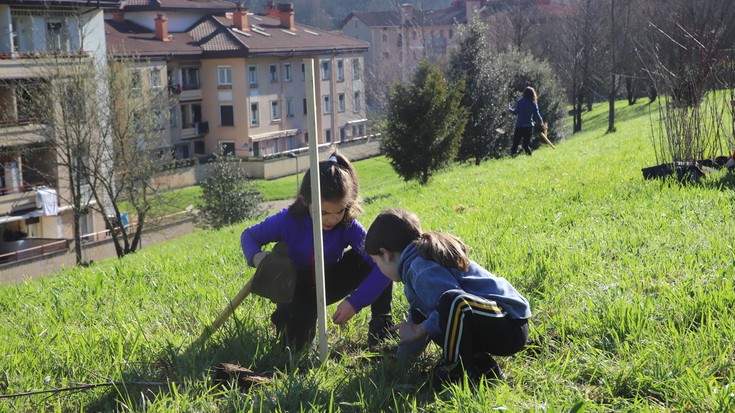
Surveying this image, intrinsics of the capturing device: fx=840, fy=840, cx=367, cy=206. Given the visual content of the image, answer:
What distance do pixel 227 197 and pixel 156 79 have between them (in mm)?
16434

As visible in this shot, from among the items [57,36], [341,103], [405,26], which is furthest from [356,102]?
[57,36]

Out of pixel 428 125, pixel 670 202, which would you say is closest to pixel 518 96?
pixel 428 125

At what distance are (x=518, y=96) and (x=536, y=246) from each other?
22.6 metres

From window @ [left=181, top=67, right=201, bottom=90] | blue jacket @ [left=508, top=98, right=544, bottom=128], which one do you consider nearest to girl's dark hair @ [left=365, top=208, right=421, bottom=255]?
blue jacket @ [left=508, top=98, right=544, bottom=128]

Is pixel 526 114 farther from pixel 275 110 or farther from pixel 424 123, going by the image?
pixel 275 110

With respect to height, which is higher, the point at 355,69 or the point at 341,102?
the point at 355,69

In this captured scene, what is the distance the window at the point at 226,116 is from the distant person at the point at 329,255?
149ft

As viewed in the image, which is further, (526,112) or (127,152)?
(127,152)

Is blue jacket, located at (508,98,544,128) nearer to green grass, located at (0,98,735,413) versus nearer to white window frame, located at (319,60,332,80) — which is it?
green grass, located at (0,98,735,413)

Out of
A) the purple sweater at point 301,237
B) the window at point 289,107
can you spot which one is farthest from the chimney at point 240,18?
the purple sweater at point 301,237

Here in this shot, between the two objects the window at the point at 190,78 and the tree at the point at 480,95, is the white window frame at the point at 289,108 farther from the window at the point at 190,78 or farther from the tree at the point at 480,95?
the tree at the point at 480,95

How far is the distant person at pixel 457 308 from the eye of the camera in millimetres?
3443

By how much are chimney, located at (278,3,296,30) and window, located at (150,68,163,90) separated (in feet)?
48.5

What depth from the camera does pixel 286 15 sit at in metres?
56.0
